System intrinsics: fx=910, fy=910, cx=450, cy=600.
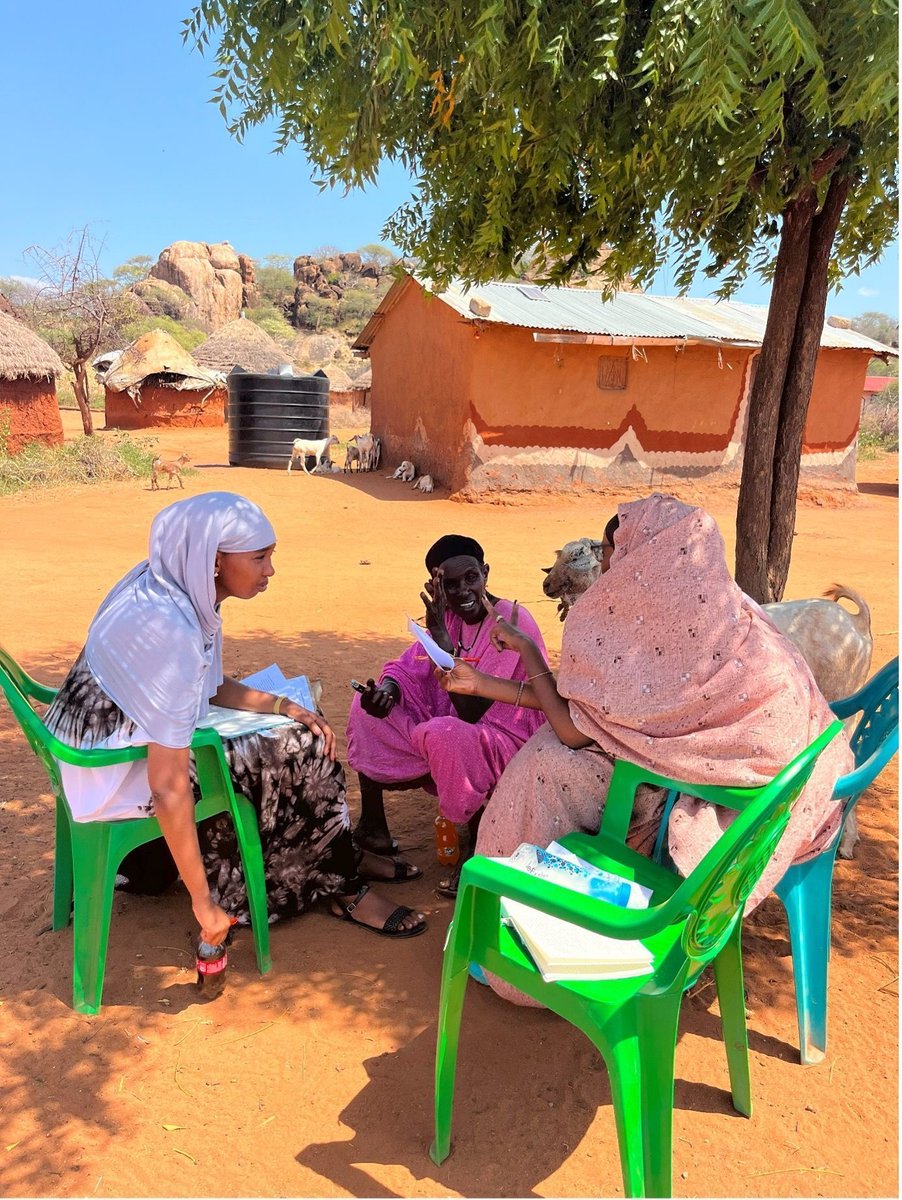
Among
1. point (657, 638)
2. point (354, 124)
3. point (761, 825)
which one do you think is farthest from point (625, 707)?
point (354, 124)

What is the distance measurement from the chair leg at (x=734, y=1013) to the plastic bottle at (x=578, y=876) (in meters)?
0.39

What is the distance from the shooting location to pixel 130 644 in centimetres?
250

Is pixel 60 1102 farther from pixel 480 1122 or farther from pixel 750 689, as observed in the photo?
pixel 750 689

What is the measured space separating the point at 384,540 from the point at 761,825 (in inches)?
410

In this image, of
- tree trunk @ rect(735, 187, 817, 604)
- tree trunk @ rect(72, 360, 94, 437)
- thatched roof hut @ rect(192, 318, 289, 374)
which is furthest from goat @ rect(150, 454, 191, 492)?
thatched roof hut @ rect(192, 318, 289, 374)

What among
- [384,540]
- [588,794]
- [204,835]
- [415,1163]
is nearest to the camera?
[415,1163]

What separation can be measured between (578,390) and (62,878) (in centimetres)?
1331

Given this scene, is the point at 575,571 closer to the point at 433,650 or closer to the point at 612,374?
the point at 433,650

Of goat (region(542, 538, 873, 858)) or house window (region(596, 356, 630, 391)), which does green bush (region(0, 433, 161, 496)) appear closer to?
house window (region(596, 356, 630, 391))

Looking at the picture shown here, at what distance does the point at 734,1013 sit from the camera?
2.31 metres

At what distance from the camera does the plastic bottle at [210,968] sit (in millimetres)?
2723

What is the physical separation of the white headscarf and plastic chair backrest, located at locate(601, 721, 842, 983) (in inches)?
54.9

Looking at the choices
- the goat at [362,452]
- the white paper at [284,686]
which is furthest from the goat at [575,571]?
the goat at [362,452]

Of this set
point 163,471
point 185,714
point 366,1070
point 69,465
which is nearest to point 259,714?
point 185,714
